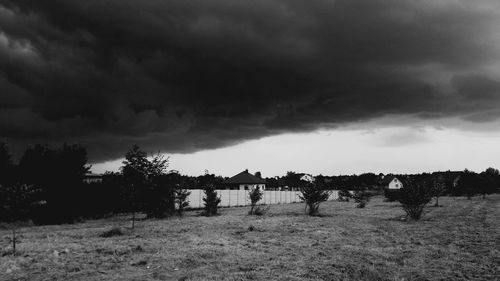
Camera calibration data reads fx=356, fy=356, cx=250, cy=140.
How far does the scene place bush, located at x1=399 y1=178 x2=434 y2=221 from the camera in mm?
22956

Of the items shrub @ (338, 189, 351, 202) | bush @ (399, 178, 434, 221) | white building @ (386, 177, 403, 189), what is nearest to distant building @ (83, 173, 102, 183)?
bush @ (399, 178, 434, 221)

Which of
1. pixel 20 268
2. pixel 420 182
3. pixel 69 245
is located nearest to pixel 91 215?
pixel 69 245

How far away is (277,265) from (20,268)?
23.7ft

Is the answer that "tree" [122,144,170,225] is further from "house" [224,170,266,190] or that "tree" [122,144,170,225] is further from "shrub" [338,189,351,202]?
"house" [224,170,266,190]

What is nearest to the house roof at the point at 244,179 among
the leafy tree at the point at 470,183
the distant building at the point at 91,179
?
the distant building at the point at 91,179

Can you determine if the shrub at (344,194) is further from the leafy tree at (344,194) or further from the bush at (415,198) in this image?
the bush at (415,198)

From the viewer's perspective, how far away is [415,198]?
912 inches

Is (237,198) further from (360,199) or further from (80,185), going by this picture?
(80,185)

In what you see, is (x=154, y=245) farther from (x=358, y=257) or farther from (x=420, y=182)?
(x=420, y=182)

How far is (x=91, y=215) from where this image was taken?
97.2 ft

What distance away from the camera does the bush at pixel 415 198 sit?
23.0 metres

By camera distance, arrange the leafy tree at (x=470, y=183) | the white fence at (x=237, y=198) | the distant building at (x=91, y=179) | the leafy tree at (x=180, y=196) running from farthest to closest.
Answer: the leafy tree at (x=470, y=183) → the white fence at (x=237, y=198) → the distant building at (x=91, y=179) → the leafy tree at (x=180, y=196)

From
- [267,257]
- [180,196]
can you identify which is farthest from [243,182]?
[267,257]

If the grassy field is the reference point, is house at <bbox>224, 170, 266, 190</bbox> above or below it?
above
